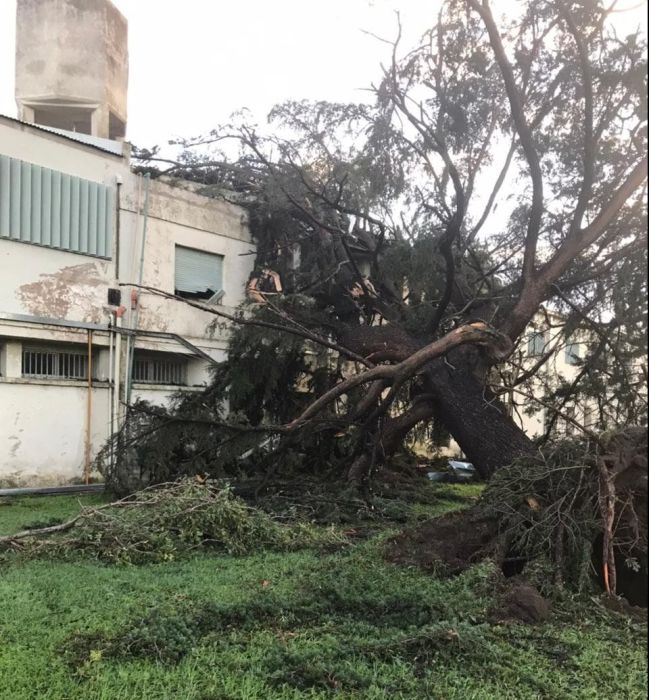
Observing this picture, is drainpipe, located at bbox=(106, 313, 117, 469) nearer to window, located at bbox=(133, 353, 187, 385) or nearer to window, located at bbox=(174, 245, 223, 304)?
window, located at bbox=(133, 353, 187, 385)

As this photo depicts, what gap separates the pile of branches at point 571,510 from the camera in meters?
4.21

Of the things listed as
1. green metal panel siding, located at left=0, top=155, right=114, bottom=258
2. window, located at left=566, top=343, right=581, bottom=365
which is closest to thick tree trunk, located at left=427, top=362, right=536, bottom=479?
window, located at left=566, top=343, right=581, bottom=365

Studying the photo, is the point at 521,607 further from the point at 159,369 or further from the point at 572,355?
the point at 159,369

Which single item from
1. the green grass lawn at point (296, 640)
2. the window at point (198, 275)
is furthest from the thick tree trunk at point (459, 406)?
the window at point (198, 275)

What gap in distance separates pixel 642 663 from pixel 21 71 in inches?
660

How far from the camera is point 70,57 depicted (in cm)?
1484

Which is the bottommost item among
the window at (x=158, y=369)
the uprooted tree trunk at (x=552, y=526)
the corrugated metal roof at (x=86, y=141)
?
the uprooted tree trunk at (x=552, y=526)

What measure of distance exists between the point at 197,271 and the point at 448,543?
30.5ft

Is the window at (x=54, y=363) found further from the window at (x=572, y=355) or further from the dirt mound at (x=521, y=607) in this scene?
the dirt mound at (x=521, y=607)

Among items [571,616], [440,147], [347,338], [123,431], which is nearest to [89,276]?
[123,431]

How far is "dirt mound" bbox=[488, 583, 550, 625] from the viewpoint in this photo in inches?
160

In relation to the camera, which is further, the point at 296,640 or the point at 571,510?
the point at 571,510

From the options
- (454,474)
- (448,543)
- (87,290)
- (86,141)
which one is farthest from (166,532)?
(86,141)

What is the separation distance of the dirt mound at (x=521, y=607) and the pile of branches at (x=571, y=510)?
1.21 feet
